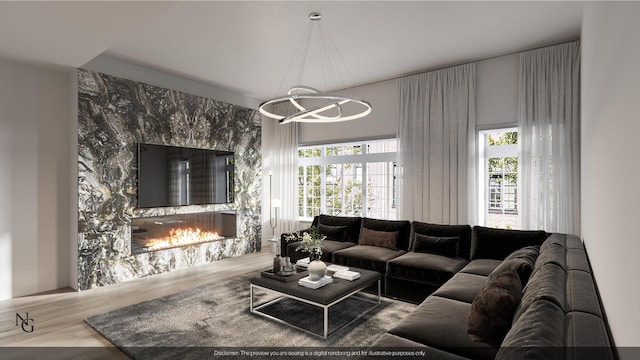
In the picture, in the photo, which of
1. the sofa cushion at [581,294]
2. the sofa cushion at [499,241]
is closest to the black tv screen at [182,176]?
the sofa cushion at [499,241]

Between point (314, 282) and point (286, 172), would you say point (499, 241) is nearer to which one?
point (314, 282)

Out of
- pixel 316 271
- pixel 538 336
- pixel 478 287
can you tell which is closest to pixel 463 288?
pixel 478 287

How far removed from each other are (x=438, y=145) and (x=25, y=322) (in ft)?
17.9

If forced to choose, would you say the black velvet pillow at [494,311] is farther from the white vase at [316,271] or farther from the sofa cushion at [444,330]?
the white vase at [316,271]

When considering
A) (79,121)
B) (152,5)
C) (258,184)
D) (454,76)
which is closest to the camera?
(152,5)

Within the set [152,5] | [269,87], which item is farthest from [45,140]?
[269,87]

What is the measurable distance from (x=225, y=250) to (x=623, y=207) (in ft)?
19.1

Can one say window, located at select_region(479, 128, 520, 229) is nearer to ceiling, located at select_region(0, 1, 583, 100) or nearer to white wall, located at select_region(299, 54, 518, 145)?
white wall, located at select_region(299, 54, 518, 145)

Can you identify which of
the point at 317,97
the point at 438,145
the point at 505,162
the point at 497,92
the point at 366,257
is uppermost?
the point at 497,92

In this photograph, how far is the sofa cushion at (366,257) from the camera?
13.5 ft

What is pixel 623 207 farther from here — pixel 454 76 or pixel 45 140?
pixel 45 140

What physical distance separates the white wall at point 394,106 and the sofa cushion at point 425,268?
2096 millimetres

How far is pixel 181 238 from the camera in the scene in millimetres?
5527

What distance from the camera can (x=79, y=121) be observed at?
14.0ft
